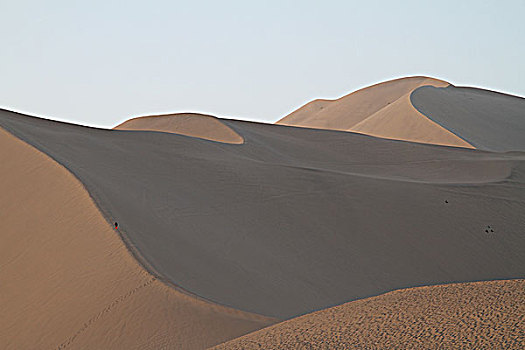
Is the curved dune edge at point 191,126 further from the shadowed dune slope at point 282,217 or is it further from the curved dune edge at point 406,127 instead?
the curved dune edge at point 406,127

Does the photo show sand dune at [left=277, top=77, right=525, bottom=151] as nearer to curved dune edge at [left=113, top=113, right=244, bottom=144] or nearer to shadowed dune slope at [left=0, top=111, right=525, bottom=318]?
curved dune edge at [left=113, top=113, right=244, bottom=144]

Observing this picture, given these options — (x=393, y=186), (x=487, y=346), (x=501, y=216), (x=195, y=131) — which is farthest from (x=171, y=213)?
(x=195, y=131)

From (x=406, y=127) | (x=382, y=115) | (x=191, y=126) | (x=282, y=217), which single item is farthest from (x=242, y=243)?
(x=382, y=115)

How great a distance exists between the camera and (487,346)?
4.98m

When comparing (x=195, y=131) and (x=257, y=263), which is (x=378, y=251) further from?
(x=195, y=131)

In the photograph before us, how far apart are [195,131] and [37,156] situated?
11027 mm

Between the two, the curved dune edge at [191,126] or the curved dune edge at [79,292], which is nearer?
the curved dune edge at [79,292]

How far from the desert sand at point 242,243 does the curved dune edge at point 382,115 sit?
13.2 m

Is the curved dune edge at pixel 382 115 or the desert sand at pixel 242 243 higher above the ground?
the curved dune edge at pixel 382 115

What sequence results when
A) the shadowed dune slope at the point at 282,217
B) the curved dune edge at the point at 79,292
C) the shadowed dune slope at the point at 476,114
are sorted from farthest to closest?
the shadowed dune slope at the point at 476,114, the shadowed dune slope at the point at 282,217, the curved dune edge at the point at 79,292

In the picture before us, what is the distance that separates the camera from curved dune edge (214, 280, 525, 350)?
5230 mm

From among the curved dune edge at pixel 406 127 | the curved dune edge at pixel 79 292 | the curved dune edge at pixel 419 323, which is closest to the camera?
the curved dune edge at pixel 419 323

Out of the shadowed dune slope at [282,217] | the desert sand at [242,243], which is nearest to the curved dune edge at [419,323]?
the desert sand at [242,243]

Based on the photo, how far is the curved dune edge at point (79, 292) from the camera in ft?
31.6
